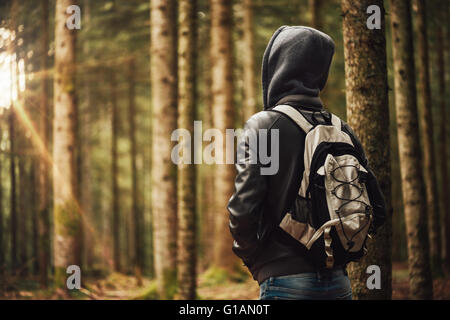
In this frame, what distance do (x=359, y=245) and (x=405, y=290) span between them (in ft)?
23.2

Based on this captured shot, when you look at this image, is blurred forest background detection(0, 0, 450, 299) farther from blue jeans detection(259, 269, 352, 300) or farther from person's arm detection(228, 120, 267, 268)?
person's arm detection(228, 120, 267, 268)

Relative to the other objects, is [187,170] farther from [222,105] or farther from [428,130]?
[428,130]

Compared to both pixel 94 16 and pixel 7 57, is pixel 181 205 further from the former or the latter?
pixel 94 16

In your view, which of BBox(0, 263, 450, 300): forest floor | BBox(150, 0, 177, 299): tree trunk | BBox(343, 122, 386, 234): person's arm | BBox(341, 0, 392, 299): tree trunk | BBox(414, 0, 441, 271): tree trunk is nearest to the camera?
BBox(343, 122, 386, 234): person's arm

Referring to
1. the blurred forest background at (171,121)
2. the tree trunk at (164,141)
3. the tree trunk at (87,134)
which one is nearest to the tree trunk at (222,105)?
the blurred forest background at (171,121)

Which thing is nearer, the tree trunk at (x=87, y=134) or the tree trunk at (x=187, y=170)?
the tree trunk at (x=187, y=170)

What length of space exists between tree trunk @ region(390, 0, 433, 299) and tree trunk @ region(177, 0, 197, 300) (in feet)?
10.9

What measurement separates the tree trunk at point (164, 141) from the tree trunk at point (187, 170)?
0.79m

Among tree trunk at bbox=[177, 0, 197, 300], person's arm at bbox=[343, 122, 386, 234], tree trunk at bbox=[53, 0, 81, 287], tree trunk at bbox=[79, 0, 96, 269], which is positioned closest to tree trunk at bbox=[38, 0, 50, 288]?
tree trunk at bbox=[53, 0, 81, 287]

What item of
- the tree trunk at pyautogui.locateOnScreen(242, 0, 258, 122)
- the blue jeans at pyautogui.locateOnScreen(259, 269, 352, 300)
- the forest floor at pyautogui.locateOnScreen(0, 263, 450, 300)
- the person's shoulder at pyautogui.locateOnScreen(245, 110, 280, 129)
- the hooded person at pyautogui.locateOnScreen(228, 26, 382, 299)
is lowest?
the forest floor at pyautogui.locateOnScreen(0, 263, 450, 300)

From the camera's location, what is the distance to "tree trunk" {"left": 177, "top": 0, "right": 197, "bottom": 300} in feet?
25.0

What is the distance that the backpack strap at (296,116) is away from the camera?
9.63ft

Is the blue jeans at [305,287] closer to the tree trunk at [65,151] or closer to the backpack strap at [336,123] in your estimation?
the backpack strap at [336,123]
